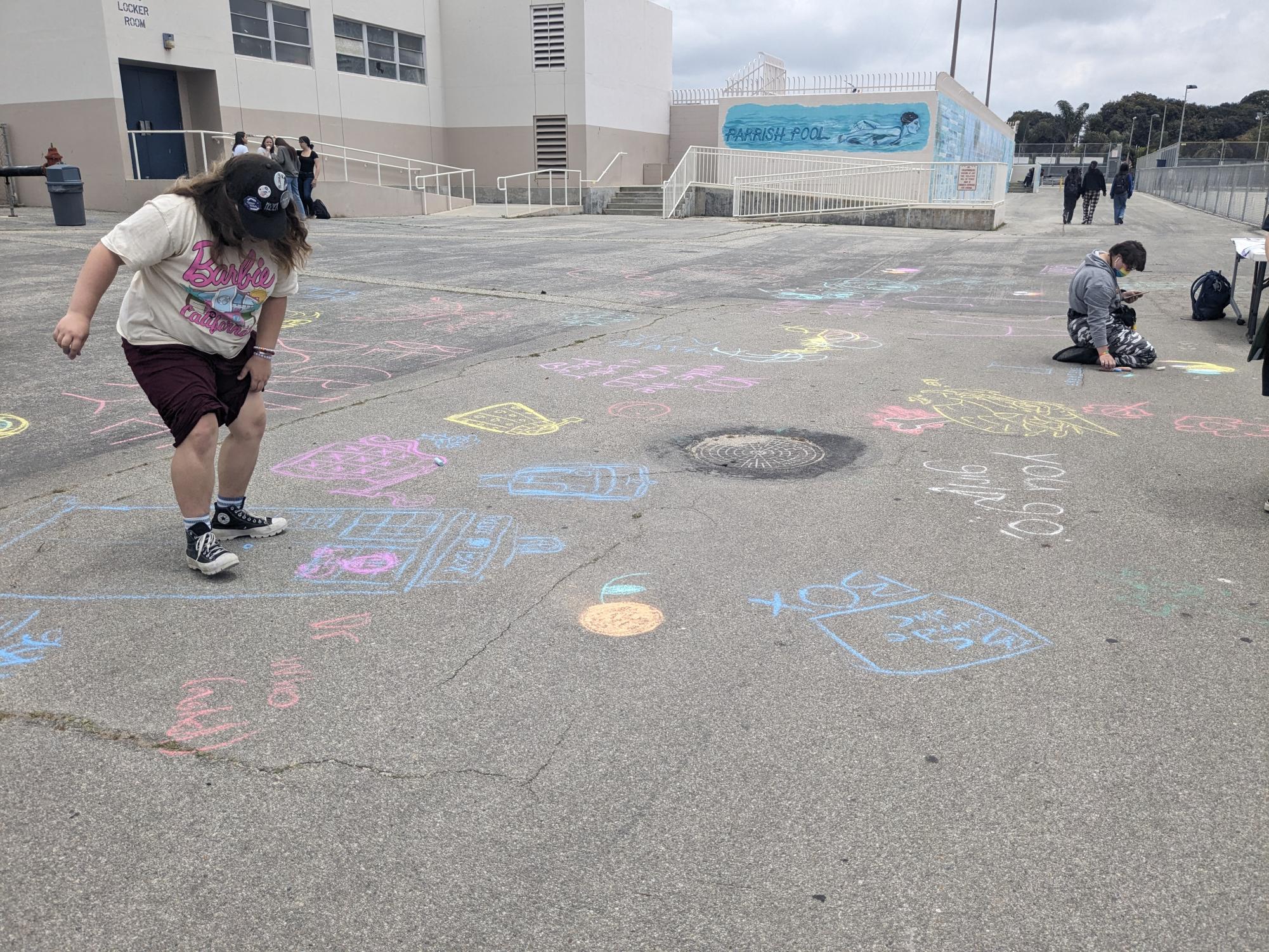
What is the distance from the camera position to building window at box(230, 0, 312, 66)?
23438 mm

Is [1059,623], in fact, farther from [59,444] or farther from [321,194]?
[321,194]

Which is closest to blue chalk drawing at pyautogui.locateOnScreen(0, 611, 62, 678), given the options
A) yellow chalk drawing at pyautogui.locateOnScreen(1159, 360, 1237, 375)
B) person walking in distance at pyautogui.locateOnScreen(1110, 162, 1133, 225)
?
yellow chalk drawing at pyautogui.locateOnScreen(1159, 360, 1237, 375)

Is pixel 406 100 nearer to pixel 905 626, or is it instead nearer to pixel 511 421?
pixel 511 421

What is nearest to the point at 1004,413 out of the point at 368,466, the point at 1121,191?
the point at 368,466

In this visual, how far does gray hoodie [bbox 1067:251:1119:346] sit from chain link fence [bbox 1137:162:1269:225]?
457 inches

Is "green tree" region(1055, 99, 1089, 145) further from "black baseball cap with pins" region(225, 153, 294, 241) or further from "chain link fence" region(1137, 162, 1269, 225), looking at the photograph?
"black baseball cap with pins" region(225, 153, 294, 241)

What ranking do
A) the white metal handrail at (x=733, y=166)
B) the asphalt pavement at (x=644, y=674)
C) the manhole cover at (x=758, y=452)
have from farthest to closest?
1. the white metal handrail at (x=733, y=166)
2. the manhole cover at (x=758, y=452)
3. the asphalt pavement at (x=644, y=674)

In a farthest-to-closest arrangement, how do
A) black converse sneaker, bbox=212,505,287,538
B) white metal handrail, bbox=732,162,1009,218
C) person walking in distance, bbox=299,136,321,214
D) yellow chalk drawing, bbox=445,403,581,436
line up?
white metal handrail, bbox=732,162,1009,218, person walking in distance, bbox=299,136,321,214, yellow chalk drawing, bbox=445,403,581,436, black converse sneaker, bbox=212,505,287,538

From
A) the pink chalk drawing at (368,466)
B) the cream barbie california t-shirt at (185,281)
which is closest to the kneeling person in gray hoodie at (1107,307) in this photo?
the pink chalk drawing at (368,466)

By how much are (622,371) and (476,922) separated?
6.00m

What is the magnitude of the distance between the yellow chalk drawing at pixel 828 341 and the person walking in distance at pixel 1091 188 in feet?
67.7

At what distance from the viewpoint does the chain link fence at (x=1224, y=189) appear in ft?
87.8

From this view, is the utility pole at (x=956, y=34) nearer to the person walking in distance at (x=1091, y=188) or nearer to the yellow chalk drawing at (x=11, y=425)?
the person walking in distance at (x=1091, y=188)

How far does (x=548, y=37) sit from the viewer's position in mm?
29391
